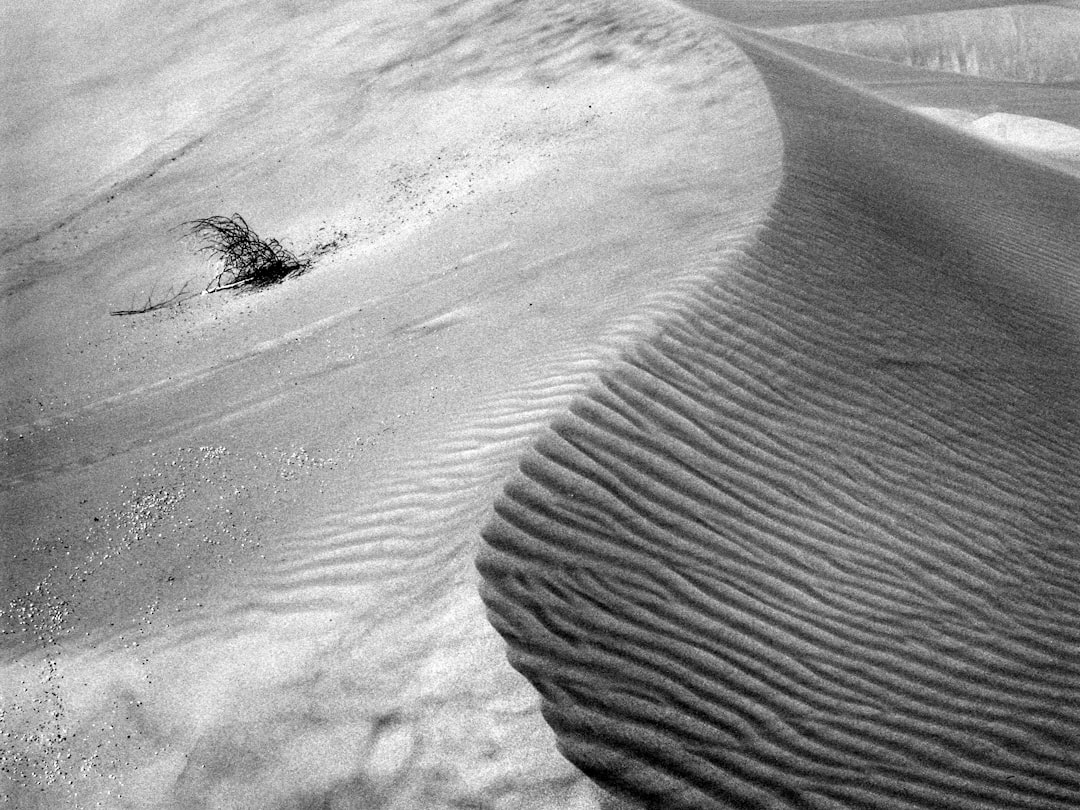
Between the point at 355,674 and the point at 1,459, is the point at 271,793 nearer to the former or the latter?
the point at 355,674

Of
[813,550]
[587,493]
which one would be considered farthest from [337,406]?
[813,550]

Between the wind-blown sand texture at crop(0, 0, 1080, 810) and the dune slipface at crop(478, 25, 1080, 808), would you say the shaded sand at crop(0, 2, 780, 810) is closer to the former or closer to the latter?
the wind-blown sand texture at crop(0, 0, 1080, 810)

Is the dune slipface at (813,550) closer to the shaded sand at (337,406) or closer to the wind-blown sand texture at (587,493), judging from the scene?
the wind-blown sand texture at (587,493)

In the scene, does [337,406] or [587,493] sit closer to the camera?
[587,493]

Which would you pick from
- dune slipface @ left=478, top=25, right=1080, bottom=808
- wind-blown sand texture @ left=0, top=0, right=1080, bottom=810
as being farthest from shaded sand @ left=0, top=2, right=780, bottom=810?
dune slipface @ left=478, top=25, right=1080, bottom=808

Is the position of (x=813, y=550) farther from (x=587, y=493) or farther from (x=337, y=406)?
(x=337, y=406)

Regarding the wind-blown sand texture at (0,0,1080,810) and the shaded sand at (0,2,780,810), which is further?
the shaded sand at (0,2,780,810)

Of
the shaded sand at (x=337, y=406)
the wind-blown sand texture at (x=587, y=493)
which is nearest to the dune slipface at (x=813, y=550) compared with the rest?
the wind-blown sand texture at (x=587, y=493)
